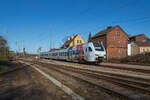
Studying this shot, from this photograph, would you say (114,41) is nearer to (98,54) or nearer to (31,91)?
(98,54)

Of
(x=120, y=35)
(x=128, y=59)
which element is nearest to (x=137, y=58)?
(x=128, y=59)


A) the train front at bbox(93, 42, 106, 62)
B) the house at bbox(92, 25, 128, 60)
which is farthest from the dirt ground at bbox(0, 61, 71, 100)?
the house at bbox(92, 25, 128, 60)

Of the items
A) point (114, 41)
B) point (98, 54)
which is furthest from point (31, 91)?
point (114, 41)

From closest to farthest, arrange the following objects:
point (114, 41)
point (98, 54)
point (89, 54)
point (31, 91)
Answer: point (31, 91)
point (98, 54)
point (89, 54)
point (114, 41)

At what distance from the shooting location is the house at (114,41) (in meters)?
36.8

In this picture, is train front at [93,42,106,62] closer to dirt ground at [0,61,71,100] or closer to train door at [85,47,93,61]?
train door at [85,47,93,61]

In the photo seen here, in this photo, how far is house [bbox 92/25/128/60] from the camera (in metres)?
36.8

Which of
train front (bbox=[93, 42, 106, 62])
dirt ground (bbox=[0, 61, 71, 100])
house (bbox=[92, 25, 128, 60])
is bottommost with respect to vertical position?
dirt ground (bbox=[0, 61, 71, 100])

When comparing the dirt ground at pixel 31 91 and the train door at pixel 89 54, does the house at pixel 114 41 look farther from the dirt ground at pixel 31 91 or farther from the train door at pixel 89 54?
the dirt ground at pixel 31 91

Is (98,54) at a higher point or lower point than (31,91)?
higher

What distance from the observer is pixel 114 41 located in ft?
124

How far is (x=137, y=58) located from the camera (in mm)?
19672

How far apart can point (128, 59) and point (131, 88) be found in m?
17.1

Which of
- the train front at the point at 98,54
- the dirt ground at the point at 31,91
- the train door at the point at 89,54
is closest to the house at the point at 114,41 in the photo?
the train front at the point at 98,54
